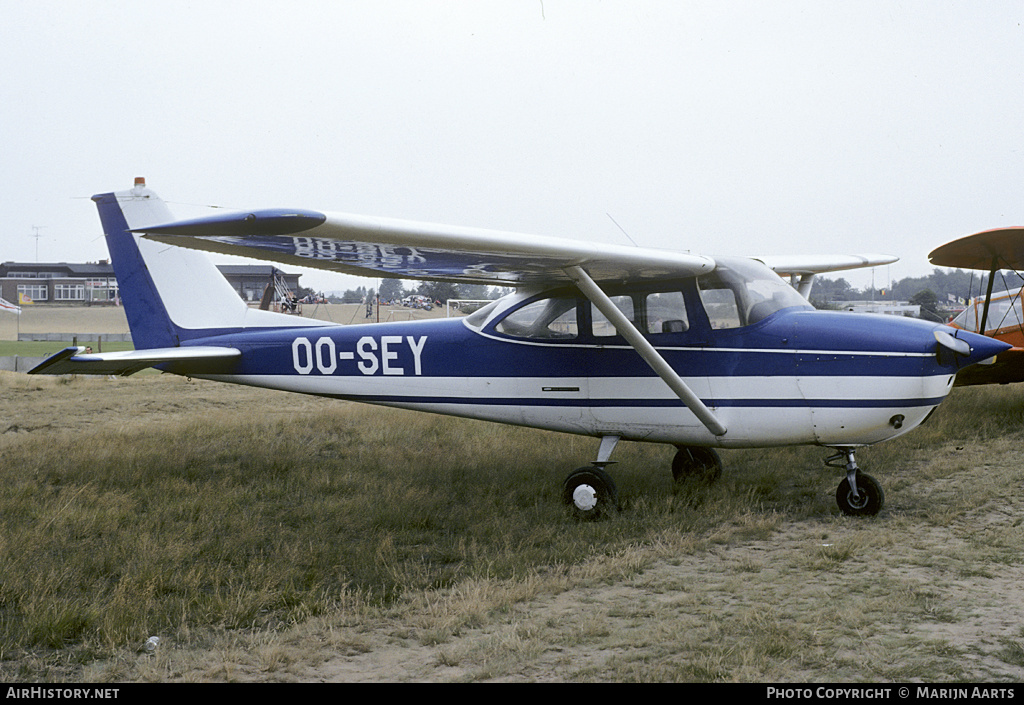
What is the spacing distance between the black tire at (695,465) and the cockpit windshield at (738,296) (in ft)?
5.67

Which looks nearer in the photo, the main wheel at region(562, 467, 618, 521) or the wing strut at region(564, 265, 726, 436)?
the wing strut at region(564, 265, 726, 436)

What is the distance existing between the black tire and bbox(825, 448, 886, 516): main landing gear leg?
4.70 ft

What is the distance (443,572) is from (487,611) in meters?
0.88

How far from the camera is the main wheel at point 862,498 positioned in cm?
623

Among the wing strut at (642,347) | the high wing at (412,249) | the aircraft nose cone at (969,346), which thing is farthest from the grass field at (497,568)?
the high wing at (412,249)

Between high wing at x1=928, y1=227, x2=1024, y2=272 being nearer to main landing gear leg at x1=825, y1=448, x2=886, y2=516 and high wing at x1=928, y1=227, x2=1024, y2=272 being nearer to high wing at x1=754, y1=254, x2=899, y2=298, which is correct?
high wing at x1=754, y1=254, x2=899, y2=298

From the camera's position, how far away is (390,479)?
7.95 metres

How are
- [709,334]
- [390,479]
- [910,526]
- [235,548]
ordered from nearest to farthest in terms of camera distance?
Answer: 1. [235,548]
2. [910,526]
3. [709,334]
4. [390,479]

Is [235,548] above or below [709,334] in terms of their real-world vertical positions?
below

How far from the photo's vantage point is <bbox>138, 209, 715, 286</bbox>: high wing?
420 cm

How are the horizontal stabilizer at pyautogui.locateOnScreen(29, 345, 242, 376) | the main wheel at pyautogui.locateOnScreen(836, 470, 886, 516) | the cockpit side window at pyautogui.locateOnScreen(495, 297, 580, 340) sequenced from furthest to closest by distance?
1. the cockpit side window at pyautogui.locateOnScreen(495, 297, 580, 340)
2. the horizontal stabilizer at pyautogui.locateOnScreen(29, 345, 242, 376)
3. the main wheel at pyautogui.locateOnScreen(836, 470, 886, 516)

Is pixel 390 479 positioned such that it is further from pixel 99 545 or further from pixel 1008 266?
pixel 1008 266

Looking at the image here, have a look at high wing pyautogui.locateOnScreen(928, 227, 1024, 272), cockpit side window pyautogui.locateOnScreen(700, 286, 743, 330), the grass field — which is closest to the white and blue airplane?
cockpit side window pyautogui.locateOnScreen(700, 286, 743, 330)
